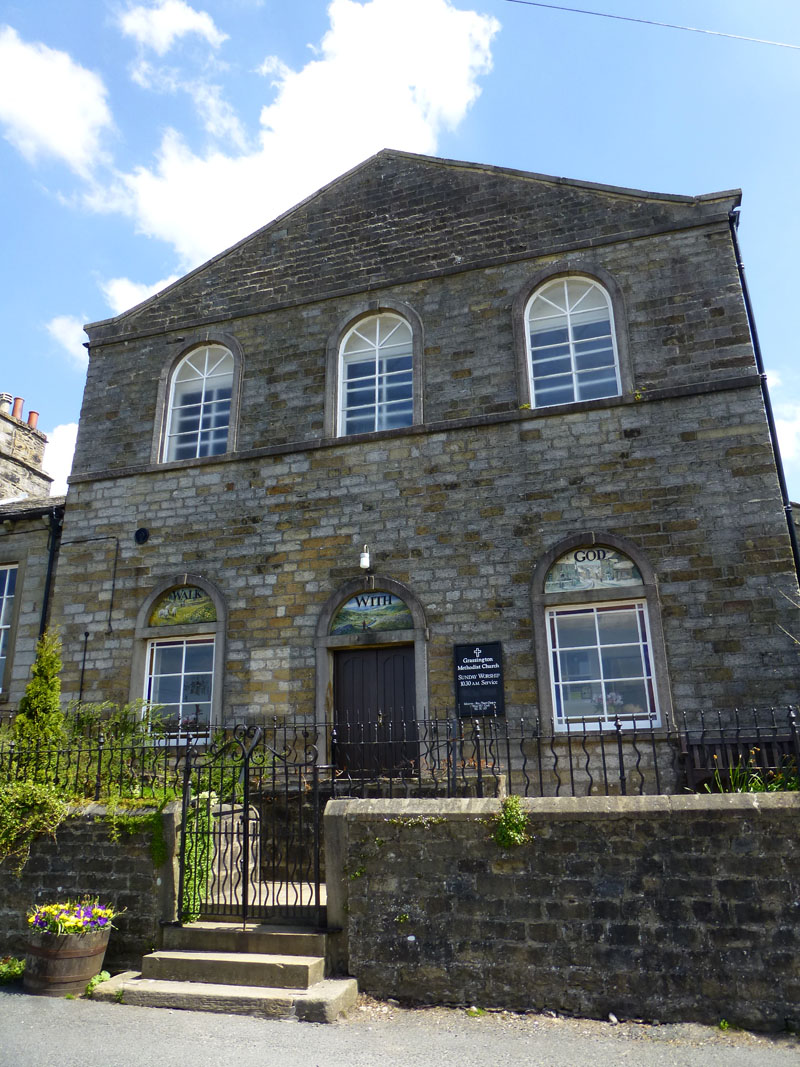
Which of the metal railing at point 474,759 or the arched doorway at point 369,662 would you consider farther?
the arched doorway at point 369,662

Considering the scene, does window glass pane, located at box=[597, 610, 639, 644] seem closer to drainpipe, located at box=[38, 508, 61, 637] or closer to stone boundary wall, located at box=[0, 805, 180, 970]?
stone boundary wall, located at box=[0, 805, 180, 970]

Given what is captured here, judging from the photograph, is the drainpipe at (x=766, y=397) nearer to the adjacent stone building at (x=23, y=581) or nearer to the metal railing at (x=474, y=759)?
the metal railing at (x=474, y=759)

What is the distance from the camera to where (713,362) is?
10.9 meters

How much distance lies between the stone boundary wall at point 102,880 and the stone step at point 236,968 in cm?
41

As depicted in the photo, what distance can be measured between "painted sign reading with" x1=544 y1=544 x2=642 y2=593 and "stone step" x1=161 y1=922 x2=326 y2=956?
17.6 feet

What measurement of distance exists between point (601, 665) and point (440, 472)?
3.33 metres

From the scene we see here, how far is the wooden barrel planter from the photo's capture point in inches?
266

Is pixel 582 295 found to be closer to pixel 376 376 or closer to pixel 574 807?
pixel 376 376

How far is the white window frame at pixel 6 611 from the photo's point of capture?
13.4 meters

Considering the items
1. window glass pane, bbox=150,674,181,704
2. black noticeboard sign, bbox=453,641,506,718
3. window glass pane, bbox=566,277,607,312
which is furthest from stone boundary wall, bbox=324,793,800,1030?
window glass pane, bbox=566,277,607,312

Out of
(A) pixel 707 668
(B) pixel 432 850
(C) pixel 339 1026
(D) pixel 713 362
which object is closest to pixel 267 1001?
(C) pixel 339 1026

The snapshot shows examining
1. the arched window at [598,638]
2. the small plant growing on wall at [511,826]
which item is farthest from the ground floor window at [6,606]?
the small plant growing on wall at [511,826]

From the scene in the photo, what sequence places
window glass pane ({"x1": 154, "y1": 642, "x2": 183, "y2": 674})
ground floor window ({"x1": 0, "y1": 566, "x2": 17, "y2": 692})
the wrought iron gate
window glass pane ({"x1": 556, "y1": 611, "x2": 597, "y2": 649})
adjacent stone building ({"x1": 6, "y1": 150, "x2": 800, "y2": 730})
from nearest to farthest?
the wrought iron gate → adjacent stone building ({"x1": 6, "y1": 150, "x2": 800, "y2": 730}) → window glass pane ({"x1": 556, "y1": 611, "x2": 597, "y2": 649}) → window glass pane ({"x1": 154, "y1": 642, "x2": 183, "y2": 674}) → ground floor window ({"x1": 0, "y1": 566, "x2": 17, "y2": 692})

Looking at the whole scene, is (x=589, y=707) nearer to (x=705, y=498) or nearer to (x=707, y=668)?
(x=707, y=668)
